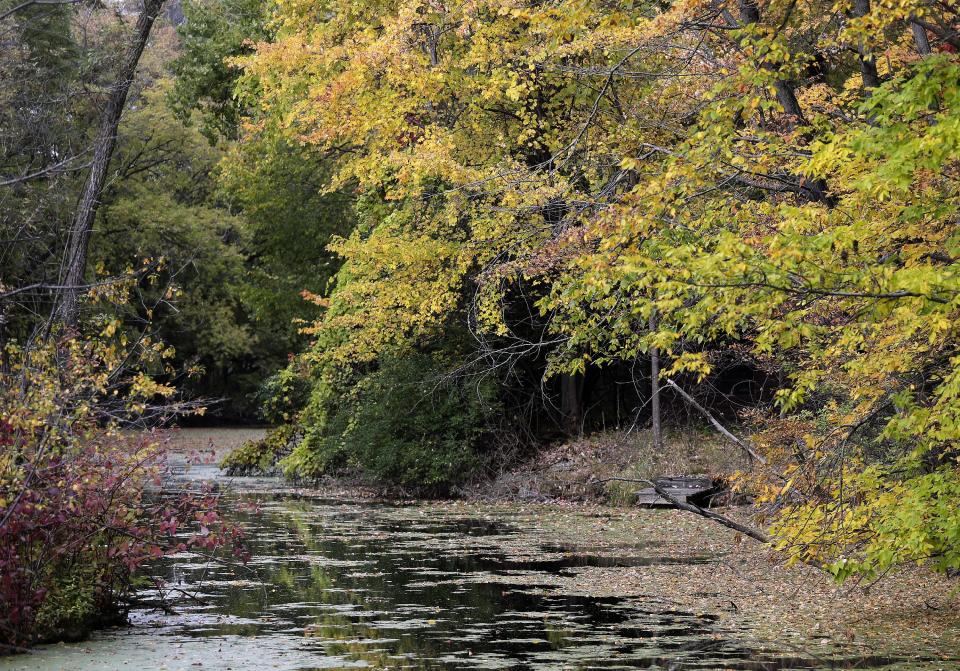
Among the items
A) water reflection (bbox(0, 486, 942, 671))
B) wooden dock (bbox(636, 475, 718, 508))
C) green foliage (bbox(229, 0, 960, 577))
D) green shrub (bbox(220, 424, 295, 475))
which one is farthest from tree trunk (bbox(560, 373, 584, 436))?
water reflection (bbox(0, 486, 942, 671))

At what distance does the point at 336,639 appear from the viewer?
9.88 metres

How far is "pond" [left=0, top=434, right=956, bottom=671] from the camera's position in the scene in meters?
8.94

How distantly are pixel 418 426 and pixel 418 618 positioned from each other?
13058 millimetres

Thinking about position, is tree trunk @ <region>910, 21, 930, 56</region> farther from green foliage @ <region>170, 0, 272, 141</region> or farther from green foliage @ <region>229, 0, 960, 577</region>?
green foliage @ <region>170, 0, 272, 141</region>

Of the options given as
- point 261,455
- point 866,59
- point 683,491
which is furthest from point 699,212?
point 261,455

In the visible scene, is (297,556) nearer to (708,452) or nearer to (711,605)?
(711,605)

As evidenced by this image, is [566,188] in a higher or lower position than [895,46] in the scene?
lower

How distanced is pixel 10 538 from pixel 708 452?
1493cm

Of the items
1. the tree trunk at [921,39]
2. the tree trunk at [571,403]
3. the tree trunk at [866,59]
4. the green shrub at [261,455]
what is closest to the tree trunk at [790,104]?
the tree trunk at [866,59]

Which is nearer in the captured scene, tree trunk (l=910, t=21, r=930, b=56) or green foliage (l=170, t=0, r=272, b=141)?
tree trunk (l=910, t=21, r=930, b=56)

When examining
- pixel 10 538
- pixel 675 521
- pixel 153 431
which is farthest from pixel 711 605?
pixel 675 521

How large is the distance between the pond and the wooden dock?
3.46m

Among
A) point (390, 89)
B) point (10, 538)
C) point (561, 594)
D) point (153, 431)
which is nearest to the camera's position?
point (10, 538)

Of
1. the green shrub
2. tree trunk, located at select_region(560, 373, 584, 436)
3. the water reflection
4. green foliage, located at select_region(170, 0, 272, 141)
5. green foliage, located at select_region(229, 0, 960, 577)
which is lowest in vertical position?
the green shrub
